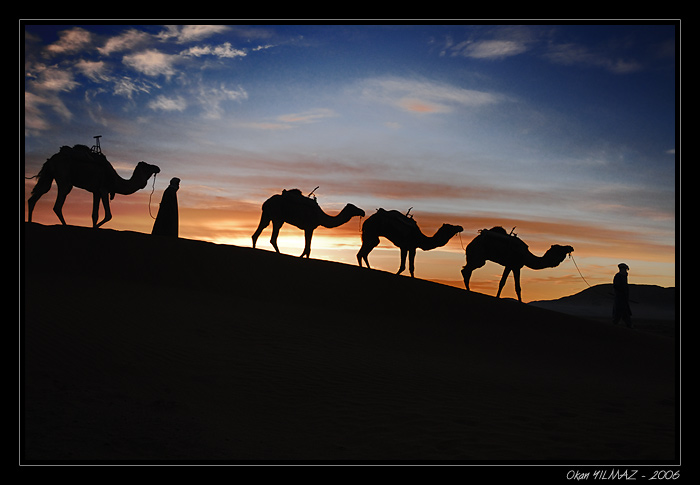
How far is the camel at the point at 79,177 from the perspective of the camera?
1847cm

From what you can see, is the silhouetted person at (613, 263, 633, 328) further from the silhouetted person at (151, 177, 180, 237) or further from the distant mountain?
the distant mountain

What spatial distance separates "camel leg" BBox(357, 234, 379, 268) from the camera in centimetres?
2275

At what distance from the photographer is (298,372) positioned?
9102 millimetres

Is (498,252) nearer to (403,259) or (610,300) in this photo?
(403,259)

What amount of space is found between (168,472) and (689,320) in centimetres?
741

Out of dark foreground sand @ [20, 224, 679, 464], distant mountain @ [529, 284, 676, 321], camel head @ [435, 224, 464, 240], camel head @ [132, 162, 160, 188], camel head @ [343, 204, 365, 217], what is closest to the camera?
dark foreground sand @ [20, 224, 679, 464]

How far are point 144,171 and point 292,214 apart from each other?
6054mm

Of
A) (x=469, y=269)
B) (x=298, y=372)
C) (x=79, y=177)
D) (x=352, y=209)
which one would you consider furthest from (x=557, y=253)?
(x=79, y=177)

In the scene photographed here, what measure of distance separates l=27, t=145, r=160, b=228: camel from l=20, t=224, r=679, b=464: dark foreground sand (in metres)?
1.51

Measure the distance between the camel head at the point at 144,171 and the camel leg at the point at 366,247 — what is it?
903 cm

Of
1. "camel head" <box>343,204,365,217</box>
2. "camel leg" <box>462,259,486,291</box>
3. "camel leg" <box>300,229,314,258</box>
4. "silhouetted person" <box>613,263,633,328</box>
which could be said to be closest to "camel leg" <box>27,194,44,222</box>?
"camel leg" <box>300,229,314,258</box>

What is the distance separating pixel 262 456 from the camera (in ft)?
18.9

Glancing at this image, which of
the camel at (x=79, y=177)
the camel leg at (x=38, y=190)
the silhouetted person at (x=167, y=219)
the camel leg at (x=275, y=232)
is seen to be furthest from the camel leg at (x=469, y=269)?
the camel leg at (x=38, y=190)

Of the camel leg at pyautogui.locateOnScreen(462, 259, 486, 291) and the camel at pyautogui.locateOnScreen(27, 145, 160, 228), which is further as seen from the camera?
the camel leg at pyautogui.locateOnScreen(462, 259, 486, 291)
